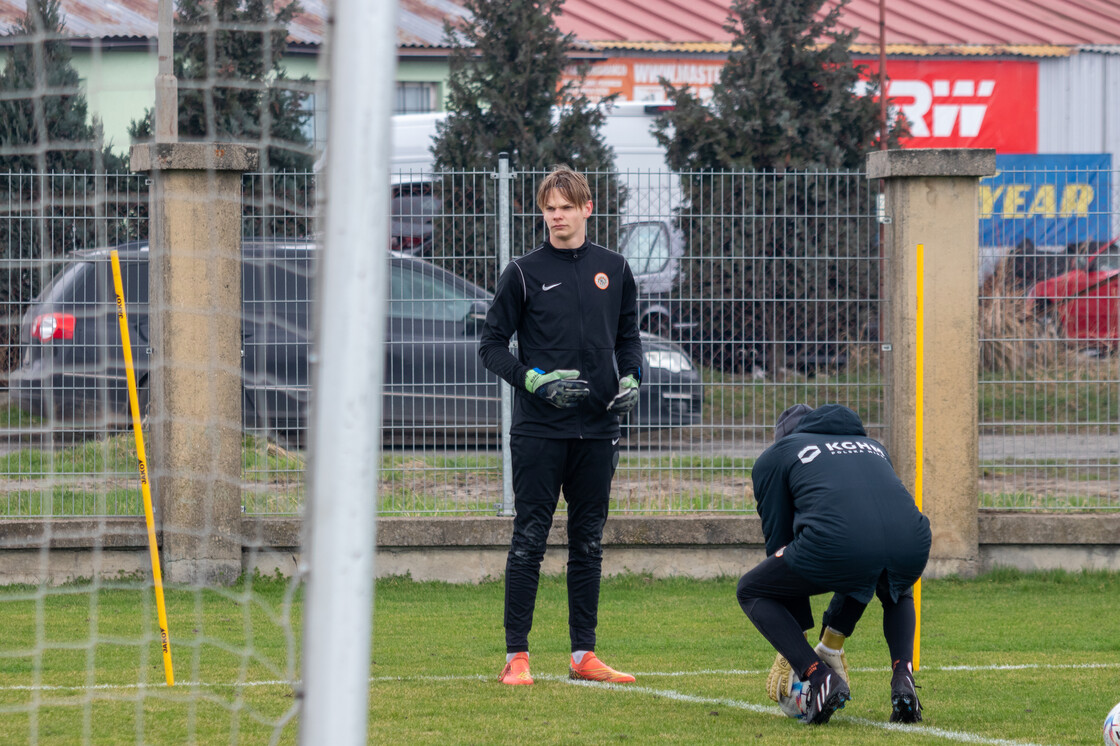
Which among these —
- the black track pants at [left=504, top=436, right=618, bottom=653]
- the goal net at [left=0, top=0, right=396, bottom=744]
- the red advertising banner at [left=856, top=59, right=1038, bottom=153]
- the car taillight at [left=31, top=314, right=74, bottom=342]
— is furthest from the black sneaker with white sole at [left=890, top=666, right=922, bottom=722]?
the red advertising banner at [left=856, top=59, right=1038, bottom=153]

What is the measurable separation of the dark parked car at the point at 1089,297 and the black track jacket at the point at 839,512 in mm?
3614

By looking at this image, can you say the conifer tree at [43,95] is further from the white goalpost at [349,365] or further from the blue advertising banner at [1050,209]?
the blue advertising banner at [1050,209]

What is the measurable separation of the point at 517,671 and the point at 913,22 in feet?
64.7

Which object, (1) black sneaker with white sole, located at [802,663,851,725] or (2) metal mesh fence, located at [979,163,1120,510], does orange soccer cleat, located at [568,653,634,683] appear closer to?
(1) black sneaker with white sole, located at [802,663,851,725]

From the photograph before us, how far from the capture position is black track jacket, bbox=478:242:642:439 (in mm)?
5633

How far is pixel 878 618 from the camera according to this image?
7.62 metres

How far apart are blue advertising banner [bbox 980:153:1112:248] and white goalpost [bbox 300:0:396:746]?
251 inches

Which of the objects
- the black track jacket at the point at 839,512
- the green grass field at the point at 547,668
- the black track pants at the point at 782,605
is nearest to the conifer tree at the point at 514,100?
the green grass field at the point at 547,668

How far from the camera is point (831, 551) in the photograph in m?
4.75

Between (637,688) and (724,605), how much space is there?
2.28 metres

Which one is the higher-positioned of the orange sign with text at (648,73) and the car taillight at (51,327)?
the orange sign with text at (648,73)

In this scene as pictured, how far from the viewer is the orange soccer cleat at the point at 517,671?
5.62 metres

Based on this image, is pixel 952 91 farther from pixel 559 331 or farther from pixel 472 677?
pixel 472 677

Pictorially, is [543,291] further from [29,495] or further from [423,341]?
[29,495]
